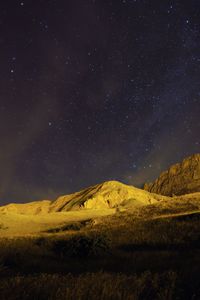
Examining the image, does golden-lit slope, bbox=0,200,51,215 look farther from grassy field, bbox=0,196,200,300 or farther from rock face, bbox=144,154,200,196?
grassy field, bbox=0,196,200,300

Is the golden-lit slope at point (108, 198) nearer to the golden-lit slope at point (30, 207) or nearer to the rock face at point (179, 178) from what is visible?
the golden-lit slope at point (30, 207)

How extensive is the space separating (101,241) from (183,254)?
289 centimetres

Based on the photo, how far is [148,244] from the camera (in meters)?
11.9

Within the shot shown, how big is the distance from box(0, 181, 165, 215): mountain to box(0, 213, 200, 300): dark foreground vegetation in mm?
62972

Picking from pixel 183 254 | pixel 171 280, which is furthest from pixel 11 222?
pixel 171 280

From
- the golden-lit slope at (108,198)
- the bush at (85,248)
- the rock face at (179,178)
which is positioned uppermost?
the rock face at (179,178)

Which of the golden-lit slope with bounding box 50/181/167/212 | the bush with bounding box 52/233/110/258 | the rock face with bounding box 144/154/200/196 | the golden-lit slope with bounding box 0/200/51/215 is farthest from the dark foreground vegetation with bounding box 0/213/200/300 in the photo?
the rock face with bounding box 144/154/200/196

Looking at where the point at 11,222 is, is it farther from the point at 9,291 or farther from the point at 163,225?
the point at 9,291

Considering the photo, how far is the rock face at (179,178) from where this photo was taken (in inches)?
5418

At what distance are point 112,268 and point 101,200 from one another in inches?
2923

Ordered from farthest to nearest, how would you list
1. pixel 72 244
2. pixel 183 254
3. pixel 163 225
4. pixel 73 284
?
1. pixel 163 225
2. pixel 72 244
3. pixel 183 254
4. pixel 73 284

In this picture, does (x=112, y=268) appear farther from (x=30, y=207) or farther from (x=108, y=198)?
(x=30, y=207)

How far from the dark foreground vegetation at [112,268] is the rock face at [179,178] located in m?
121

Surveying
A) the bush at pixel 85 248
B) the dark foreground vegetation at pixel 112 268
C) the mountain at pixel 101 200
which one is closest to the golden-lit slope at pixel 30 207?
the mountain at pixel 101 200
